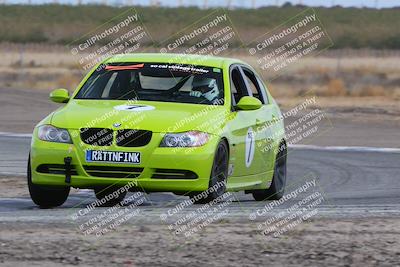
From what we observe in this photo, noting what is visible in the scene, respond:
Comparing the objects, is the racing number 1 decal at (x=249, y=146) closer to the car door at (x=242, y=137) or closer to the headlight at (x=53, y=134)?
the car door at (x=242, y=137)

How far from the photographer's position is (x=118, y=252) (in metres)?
7.98

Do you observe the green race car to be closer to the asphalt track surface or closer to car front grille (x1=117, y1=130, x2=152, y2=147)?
car front grille (x1=117, y1=130, x2=152, y2=147)

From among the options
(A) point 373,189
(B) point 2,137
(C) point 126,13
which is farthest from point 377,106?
(C) point 126,13

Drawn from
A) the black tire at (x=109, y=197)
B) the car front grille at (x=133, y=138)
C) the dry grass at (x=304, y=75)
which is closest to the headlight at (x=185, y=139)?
the car front grille at (x=133, y=138)

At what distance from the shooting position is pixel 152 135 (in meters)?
10.9

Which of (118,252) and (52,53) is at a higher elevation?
(118,252)

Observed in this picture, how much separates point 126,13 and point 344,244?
85382mm

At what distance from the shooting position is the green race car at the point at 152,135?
1086cm

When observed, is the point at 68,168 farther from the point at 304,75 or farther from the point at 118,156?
the point at 304,75

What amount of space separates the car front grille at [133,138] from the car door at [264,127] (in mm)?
1942

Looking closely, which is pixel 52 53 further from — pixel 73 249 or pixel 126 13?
pixel 73 249

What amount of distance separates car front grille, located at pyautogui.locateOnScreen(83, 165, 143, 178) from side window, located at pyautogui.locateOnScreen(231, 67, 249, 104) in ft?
7.44

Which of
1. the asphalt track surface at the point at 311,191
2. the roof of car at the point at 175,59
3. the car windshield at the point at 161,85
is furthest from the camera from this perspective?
the roof of car at the point at 175,59

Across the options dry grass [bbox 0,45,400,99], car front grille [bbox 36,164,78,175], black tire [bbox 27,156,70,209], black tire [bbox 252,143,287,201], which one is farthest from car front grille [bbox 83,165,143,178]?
dry grass [bbox 0,45,400,99]
